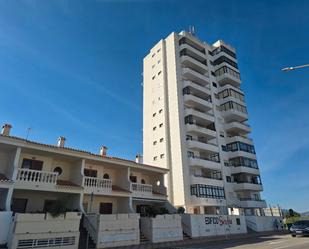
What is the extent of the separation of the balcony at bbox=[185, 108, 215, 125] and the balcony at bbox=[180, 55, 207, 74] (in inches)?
376

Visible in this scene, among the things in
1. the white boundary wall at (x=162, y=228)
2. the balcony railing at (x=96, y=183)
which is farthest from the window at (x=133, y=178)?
the white boundary wall at (x=162, y=228)

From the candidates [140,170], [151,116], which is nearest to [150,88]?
[151,116]

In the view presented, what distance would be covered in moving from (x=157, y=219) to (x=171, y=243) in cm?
223

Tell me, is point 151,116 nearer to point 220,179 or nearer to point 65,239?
point 220,179

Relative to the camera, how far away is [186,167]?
3594cm

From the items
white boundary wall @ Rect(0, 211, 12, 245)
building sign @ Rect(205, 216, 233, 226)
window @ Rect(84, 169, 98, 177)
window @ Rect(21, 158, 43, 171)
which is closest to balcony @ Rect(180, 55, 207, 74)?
building sign @ Rect(205, 216, 233, 226)

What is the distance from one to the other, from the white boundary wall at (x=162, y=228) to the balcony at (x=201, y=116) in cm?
1998

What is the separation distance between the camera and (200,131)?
39688 millimetres

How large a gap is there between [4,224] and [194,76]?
36664 mm

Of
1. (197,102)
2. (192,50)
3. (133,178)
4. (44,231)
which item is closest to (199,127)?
(197,102)

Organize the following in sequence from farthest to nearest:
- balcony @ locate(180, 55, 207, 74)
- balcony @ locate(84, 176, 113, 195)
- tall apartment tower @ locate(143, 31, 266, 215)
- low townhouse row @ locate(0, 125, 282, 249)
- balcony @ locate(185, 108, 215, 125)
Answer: balcony @ locate(180, 55, 207, 74), balcony @ locate(185, 108, 215, 125), tall apartment tower @ locate(143, 31, 266, 215), balcony @ locate(84, 176, 113, 195), low townhouse row @ locate(0, 125, 282, 249)

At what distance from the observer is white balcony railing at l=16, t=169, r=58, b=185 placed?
695 inches

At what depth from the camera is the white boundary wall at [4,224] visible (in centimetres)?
1485

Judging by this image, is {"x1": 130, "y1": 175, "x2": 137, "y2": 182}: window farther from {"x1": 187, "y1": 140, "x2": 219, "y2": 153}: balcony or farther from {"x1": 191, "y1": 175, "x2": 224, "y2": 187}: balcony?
{"x1": 187, "y1": 140, "x2": 219, "y2": 153}: balcony
